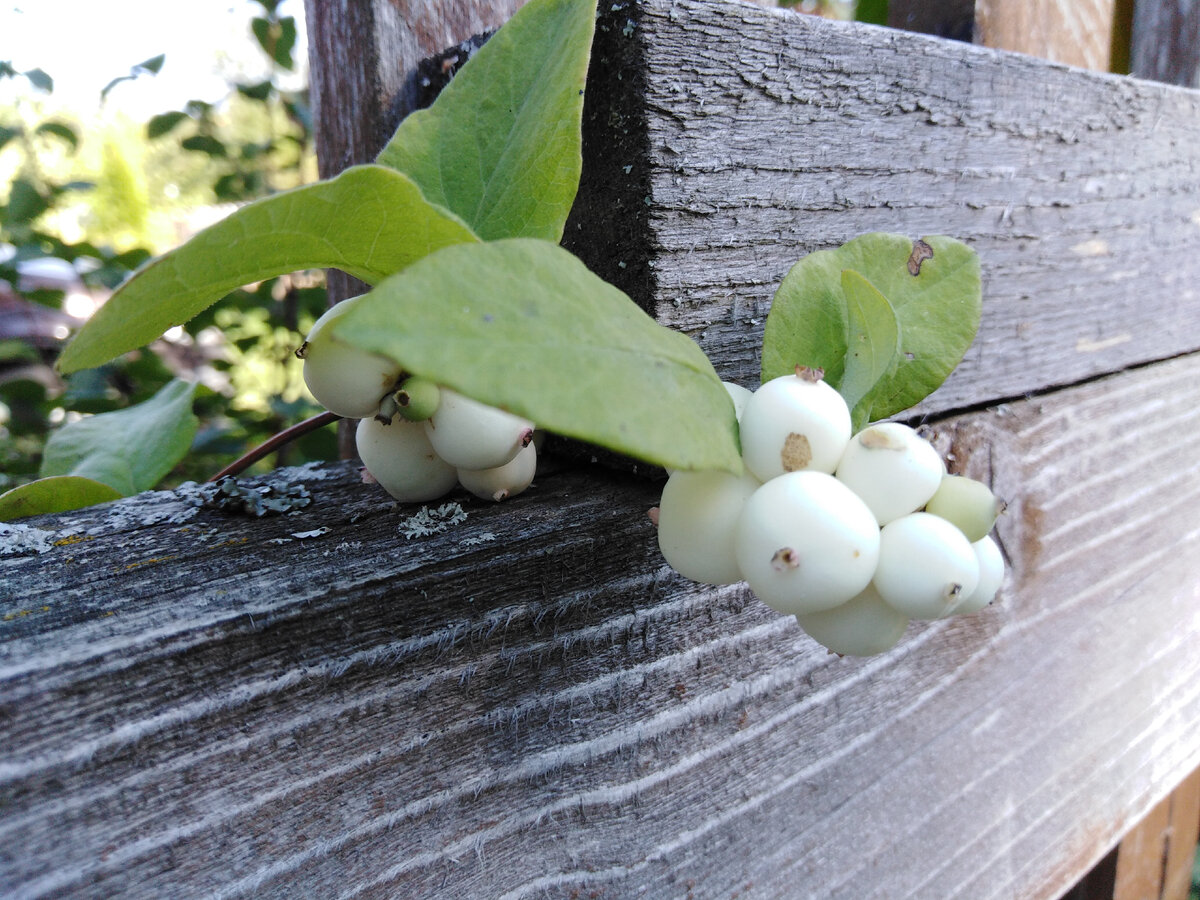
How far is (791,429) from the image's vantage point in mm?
256

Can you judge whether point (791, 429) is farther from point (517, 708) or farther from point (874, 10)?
point (874, 10)

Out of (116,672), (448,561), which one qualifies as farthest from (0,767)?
(448,561)

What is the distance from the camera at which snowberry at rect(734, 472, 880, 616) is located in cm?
23

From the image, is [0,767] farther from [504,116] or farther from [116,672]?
[504,116]

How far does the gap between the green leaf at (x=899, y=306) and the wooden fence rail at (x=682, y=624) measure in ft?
0.18

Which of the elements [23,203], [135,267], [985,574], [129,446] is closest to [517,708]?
[985,574]

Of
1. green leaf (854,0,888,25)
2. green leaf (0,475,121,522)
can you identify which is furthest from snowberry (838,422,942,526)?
green leaf (854,0,888,25)

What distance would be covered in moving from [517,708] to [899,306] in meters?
0.25

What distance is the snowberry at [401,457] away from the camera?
13.3 inches

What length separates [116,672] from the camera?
0.25 meters

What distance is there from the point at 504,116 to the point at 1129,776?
0.75m

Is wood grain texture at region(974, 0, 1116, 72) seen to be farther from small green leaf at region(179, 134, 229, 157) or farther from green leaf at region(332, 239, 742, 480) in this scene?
small green leaf at region(179, 134, 229, 157)

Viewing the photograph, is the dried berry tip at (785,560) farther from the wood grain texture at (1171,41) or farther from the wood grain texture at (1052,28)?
the wood grain texture at (1171,41)

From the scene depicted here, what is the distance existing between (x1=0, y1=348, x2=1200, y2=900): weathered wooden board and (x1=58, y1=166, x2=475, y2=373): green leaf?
97 mm
